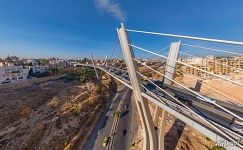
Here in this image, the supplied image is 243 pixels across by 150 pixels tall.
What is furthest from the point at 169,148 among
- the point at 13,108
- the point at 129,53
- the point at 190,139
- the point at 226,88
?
→ the point at 226,88

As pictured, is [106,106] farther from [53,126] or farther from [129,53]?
[129,53]

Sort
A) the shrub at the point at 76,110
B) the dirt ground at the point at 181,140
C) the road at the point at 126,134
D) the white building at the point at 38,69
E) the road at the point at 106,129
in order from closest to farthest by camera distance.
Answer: the dirt ground at the point at 181,140 < the road at the point at 126,134 < the road at the point at 106,129 < the shrub at the point at 76,110 < the white building at the point at 38,69

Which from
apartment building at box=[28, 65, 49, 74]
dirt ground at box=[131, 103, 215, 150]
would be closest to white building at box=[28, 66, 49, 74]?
apartment building at box=[28, 65, 49, 74]

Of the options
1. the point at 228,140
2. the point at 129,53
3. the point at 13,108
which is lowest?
the point at 13,108

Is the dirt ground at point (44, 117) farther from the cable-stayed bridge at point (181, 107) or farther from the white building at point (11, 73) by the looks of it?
the cable-stayed bridge at point (181, 107)

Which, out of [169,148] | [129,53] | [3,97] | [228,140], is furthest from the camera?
[3,97]

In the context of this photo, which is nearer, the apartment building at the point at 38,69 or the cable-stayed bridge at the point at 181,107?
the cable-stayed bridge at the point at 181,107

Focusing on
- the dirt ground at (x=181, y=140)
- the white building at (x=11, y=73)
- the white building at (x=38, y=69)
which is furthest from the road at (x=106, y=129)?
the white building at (x=38, y=69)

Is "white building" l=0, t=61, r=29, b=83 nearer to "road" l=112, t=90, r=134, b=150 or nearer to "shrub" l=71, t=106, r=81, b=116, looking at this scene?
"shrub" l=71, t=106, r=81, b=116

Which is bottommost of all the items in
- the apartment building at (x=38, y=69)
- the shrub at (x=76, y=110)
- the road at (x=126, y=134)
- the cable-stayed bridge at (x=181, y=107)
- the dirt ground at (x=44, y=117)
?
the dirt ground at (x=44, y=117)
